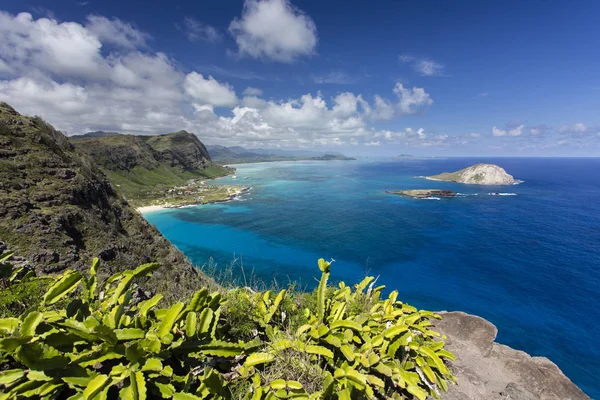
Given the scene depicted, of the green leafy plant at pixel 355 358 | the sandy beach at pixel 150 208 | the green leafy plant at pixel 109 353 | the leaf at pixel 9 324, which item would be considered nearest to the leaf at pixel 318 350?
the green leafy plant at pixel 355 358

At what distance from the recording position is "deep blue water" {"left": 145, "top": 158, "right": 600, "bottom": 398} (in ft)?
129

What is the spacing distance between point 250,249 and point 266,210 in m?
46.6

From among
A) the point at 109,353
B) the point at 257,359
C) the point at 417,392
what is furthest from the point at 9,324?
the point at 417,392

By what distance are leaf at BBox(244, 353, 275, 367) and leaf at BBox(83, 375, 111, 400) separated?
2.15m

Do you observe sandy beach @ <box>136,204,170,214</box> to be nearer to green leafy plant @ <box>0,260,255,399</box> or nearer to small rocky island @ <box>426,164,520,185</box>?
green leafy plant @ <box>0,260,255,399</box>

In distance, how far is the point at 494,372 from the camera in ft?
23.7

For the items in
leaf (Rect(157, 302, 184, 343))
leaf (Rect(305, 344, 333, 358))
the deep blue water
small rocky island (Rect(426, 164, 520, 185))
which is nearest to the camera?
leaf (Rect(157, 302, 184, 343))

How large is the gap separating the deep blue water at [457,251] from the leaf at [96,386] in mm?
8172

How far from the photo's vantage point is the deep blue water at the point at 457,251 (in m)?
39.4

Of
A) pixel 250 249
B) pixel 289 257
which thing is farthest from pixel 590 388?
pixel 250 249

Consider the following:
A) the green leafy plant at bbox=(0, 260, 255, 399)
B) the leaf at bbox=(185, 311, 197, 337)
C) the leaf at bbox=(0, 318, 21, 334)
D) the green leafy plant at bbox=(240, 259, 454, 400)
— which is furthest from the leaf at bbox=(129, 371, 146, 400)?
the leaf at bbox=(0, 318, 21, 334)

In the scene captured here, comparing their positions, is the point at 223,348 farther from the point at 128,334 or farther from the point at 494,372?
the point at 494,372

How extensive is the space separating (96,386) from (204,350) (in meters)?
1.39

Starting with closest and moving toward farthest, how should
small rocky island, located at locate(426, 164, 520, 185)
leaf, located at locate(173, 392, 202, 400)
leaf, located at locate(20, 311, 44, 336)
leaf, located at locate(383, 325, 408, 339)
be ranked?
leaf, located at locate(20, 311, 44, 336) → leaf, located at locate(173, 392, 202, 400) → leaf, located at locate(383, 325, 408, 339) → small rocky island, located at locate(426, 164, 520, 185)
